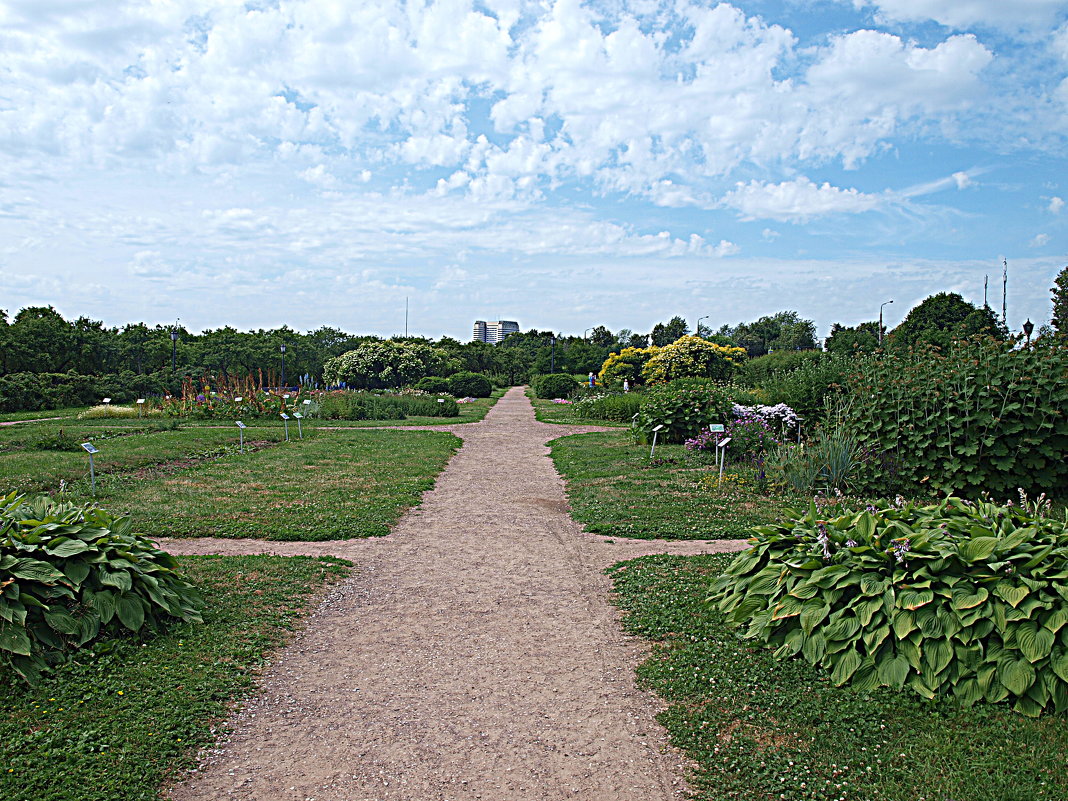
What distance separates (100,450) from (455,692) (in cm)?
1085

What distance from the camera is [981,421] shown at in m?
7.61

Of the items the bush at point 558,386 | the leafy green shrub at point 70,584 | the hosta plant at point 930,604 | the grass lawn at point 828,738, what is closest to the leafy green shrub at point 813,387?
the hosta plant at point 930,604

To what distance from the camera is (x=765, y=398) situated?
14.8 m

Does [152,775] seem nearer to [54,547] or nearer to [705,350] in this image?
[54,547]

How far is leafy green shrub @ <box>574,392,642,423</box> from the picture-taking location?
2159 centimetres

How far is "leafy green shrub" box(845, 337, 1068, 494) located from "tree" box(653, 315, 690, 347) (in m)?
47.4

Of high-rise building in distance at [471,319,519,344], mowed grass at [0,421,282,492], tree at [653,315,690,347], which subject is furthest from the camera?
high-rise building in distance at [471,319,519,344]

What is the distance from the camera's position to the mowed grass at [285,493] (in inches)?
296

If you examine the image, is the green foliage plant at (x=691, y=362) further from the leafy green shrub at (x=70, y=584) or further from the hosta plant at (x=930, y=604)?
the leafy green shrub at (x=70, y=584)

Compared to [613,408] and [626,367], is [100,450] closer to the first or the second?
[613,408]

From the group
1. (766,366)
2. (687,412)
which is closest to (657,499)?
(687,412)

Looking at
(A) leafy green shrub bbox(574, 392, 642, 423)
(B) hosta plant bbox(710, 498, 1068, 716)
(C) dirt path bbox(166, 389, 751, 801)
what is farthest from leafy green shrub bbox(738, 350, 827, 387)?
(B) hosta plant bbox(710, 498, 1068, 716)

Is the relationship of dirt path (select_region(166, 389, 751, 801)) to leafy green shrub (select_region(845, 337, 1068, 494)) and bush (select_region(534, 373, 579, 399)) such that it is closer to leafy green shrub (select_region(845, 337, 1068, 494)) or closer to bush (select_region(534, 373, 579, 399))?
leafy green shrub (select_region(845, 337, 1068, 494))

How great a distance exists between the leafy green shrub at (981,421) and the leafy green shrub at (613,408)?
12.6 m
